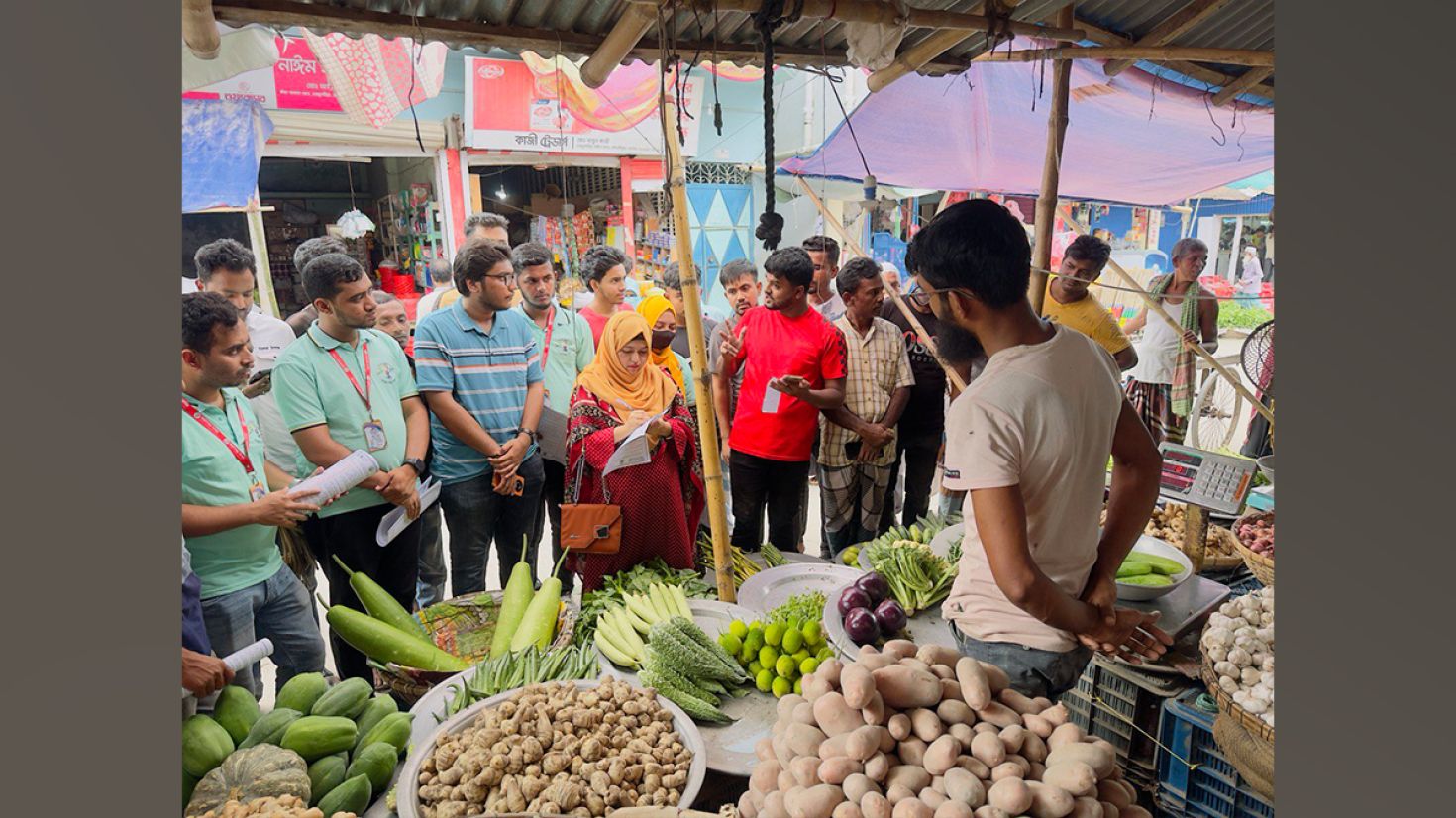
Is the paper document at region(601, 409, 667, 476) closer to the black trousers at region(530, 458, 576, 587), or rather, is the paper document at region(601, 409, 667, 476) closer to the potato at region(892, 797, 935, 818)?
the black trousers at region(530, 458, 576, 587)

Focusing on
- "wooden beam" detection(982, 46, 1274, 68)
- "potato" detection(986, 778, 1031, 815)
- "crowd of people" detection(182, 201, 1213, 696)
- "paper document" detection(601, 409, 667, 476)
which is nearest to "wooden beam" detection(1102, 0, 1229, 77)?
"wooden beam" detection(982, 46, 1274, 68)

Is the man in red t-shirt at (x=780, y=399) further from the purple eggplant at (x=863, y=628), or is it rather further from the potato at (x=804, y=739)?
the potato at (x=804, y=739)

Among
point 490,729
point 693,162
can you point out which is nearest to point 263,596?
point 490,729

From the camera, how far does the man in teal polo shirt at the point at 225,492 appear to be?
114 inches

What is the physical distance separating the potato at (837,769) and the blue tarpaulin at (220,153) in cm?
713

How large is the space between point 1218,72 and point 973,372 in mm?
3003

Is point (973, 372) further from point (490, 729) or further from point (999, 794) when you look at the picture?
point (490, 729)

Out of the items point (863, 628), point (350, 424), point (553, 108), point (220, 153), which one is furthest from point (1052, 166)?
point (553, 108)

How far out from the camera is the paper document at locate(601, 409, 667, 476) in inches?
140

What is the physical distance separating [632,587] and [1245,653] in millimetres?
2187

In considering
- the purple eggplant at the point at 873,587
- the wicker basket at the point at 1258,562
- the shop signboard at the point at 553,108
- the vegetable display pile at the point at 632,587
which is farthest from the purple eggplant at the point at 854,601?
the shop signboard at the point at 553,108

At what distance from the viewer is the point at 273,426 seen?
13.1 feet

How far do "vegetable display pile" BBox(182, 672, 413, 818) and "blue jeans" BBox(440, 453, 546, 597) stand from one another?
1.79m

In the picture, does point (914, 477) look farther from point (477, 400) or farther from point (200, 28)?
point (200, 28)
